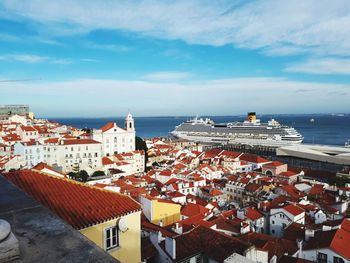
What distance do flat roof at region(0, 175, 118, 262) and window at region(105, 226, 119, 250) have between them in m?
2.31

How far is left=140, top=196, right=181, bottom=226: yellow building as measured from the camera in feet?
65.6

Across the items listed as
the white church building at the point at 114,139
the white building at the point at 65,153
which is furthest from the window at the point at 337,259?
the white church building at the point at 114,139

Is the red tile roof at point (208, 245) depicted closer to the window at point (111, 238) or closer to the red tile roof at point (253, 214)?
the window at point (111, 238)

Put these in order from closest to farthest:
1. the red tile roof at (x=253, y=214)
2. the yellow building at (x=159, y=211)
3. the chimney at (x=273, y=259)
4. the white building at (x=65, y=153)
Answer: the chimney at (x=273, y=259), the yellow building at (x=159, y=211), the red tile roof at (x=253, y=214), the white building at (x=65, y=153)

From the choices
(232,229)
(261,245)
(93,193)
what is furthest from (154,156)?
(93,193)

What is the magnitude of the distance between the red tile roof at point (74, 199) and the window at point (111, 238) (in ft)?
0.75

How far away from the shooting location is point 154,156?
2361 inches

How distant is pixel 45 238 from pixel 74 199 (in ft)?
10.5

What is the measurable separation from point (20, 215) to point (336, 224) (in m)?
19.1

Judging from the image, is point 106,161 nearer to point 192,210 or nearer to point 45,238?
point 192,210

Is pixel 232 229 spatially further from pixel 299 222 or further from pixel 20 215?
pixel 20 215

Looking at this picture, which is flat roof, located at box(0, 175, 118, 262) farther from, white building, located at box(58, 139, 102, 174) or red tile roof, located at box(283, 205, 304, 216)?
white building, located at box(58, 139, 102, 174)

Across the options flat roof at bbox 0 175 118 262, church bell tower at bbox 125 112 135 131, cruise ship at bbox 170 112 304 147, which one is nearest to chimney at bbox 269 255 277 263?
flat roof at bbox 0 175 118 262

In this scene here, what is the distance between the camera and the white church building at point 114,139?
196ft
